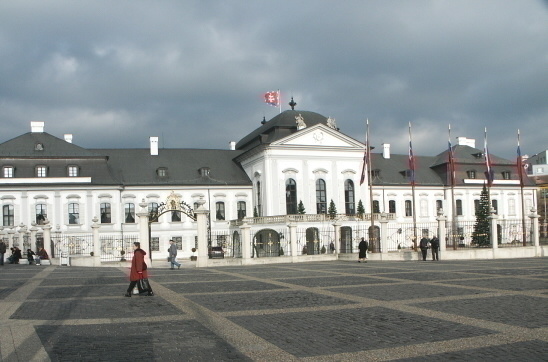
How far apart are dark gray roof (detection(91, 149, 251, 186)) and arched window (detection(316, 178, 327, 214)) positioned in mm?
6900

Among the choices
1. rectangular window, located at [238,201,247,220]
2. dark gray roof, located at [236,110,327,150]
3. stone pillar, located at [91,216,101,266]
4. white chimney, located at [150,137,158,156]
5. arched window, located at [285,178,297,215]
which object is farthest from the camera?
white chimney, located at [150,137,158,156]

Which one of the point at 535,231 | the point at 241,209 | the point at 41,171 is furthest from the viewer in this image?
the point at 241,209

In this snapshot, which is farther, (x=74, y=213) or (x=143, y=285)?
(x=74, y=213)

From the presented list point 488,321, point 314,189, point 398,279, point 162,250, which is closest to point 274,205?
point 314,189

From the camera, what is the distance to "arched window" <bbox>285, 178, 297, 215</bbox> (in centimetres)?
5175

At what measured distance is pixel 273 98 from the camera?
196 feet

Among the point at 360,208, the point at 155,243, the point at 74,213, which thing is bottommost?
the point at 155,243

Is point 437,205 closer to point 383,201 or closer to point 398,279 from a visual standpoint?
point 383,201

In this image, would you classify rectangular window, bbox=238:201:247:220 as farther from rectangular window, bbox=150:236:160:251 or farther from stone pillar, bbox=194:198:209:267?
stone pillar, bbox=194:198:209:267

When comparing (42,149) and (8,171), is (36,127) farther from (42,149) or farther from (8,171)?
(8,171)

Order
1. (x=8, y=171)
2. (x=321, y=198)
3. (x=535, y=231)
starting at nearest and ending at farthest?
(x=535, y=231)
(x=8, y=171)
(x=321, y=198)

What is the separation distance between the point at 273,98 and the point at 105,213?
20472mm

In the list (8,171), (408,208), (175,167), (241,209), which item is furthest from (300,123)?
(8,171)

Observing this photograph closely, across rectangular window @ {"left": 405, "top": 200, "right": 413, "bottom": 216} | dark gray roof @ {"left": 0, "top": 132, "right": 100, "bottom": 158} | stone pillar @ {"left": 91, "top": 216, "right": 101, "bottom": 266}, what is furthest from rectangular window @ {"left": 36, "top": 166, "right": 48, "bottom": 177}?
rectangular window @ {"left": 405, "top": 200, "right": 413, "bottom": 216}
